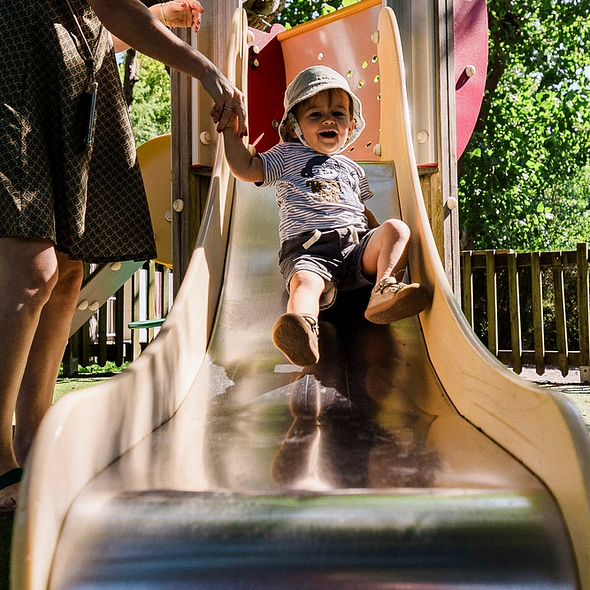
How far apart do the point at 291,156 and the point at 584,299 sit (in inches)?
173

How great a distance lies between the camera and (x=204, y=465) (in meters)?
1.08

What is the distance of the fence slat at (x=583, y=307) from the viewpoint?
5590mm

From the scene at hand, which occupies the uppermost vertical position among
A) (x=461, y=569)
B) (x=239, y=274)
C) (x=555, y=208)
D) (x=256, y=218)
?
(x=555, y=208)

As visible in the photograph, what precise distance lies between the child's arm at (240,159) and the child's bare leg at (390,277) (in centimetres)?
48

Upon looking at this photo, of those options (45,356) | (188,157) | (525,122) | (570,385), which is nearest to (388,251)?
(45,356)

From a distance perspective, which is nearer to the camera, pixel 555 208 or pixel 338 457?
pixel 338 457

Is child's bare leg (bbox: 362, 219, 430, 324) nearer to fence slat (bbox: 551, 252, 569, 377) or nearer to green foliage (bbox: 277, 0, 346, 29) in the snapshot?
fence slat (bbox: 551, 252, 569, 377)

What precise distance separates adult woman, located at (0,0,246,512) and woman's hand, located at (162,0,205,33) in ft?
1.65

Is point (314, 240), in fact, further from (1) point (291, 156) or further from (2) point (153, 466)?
(2) point (153, 466)

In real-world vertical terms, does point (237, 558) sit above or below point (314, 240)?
below

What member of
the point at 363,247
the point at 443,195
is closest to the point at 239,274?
the point at 363,247

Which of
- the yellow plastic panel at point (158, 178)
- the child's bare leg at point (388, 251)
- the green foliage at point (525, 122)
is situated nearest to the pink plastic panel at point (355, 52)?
the yellow plastic panel at point (158, 178)

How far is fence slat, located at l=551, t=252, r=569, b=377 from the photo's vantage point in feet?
18.6

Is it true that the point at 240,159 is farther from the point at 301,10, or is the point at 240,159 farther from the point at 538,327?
the point at 301,10
